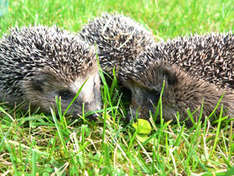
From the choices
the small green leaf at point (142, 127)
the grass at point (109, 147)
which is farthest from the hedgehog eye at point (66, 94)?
the small green leaf at point (142, 127)

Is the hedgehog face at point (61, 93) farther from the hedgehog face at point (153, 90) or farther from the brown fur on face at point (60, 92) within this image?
the hedgehog face at point (153, 90)

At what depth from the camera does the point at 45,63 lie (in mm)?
3031

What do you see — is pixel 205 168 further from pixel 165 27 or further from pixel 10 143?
pixel 165 27

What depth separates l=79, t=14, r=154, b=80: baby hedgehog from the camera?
369 centimetres

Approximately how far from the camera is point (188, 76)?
3.00 meters

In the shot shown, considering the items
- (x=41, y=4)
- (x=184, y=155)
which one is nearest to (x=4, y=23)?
(x=41, y=4)

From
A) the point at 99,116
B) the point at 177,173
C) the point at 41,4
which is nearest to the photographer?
the point at 177,173

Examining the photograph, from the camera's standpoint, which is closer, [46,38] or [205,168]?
[205,168]

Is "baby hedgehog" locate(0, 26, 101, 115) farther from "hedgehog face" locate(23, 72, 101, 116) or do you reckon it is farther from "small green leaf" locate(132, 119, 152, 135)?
"small green leaf" locate(132, 119, 152, 135)

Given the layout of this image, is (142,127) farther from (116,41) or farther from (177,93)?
(116,41)

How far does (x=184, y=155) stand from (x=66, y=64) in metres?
Answer: 1.58

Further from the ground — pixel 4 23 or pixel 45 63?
pixel 4 23

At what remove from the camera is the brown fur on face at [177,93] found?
9.70 feet

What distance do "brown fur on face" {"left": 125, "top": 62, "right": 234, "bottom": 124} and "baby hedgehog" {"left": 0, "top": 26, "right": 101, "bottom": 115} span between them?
59cm
